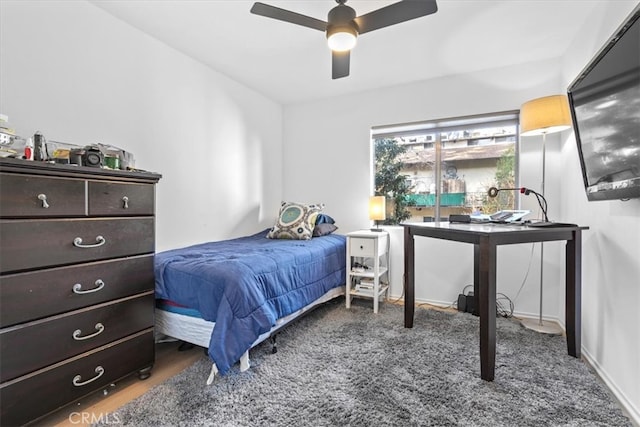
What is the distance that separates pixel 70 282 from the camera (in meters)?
1.38

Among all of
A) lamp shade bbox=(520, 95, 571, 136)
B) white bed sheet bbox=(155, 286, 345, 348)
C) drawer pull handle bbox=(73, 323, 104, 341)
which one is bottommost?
white bed sheet bbox=(155, 286, 345, 348)

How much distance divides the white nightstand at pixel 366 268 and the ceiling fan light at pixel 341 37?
1582 mm

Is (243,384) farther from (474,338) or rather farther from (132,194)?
(474,338)

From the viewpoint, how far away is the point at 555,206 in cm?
263

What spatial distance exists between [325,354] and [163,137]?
2.10 metres

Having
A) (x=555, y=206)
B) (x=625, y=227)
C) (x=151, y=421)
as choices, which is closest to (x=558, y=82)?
(x=555, y=206)

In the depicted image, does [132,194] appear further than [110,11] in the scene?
No

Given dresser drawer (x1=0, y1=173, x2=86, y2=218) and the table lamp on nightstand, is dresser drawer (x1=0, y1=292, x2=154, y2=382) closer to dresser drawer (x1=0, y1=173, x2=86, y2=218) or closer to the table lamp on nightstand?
dresser drawer (x1=0, y1=173, x2=86, y2=218)

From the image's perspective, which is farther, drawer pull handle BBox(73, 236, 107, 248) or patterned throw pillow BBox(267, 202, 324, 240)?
patterned throw pillow BBox(267, 202, 324, 240)

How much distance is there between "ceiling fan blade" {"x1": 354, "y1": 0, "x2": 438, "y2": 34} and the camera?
162 cm

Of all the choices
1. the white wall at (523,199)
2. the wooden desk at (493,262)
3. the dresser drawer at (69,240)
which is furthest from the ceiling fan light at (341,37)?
the dresser drawer at (69,240)

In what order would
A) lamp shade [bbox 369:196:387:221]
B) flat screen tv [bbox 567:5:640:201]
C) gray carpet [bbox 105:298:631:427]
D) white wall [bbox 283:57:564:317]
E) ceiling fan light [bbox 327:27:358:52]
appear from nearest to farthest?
flat screen tv [bbox 567:5:640:201], gray carpet [bbox 105:298:631:427], ceiling fan light [bbox 327:27:358:52], white wall [bbox 283:57:564:317], lamp shade [bbox 369:196:387:221]

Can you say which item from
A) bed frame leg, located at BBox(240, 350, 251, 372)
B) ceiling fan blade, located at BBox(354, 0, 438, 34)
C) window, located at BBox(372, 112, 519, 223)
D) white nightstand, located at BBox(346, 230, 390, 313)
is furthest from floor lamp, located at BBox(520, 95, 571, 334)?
bed frame leg, located at BBox(240, 350, 251, 372)

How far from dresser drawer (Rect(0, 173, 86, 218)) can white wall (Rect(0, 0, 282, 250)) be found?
2.27ft
